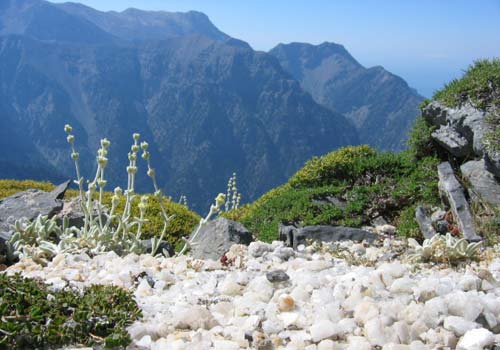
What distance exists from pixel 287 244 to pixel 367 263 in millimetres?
1876

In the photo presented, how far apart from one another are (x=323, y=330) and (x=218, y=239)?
4228 millimetres

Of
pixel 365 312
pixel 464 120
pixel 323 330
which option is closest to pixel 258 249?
pixel 365 312

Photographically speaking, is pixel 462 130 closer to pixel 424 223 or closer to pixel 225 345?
pixel 424 223

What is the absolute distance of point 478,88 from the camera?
10219mm

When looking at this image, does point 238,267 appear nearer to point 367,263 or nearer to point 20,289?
point 367,263

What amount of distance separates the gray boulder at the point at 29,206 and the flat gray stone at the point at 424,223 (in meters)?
5.84

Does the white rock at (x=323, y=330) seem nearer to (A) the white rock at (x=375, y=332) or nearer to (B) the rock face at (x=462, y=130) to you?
(A) the white rock at (x=375, y=332)

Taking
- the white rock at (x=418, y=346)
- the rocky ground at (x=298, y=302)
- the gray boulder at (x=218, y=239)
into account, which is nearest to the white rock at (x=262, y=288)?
the rocky ground at (x=298, y=302)

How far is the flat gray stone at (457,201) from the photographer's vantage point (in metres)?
7.67

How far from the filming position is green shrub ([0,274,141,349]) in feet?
11.4

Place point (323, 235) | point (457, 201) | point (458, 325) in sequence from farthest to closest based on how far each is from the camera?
point (457, 201) < point (323, 235) < point (458, 325)

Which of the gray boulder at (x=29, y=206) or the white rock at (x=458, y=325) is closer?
the white rock at (x=458, y=325)

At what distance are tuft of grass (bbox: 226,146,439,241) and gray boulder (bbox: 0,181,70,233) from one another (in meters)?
3.39

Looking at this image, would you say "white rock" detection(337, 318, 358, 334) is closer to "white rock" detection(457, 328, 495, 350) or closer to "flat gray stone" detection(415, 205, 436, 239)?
"white rock" detection(457, 328, 495, 350)
